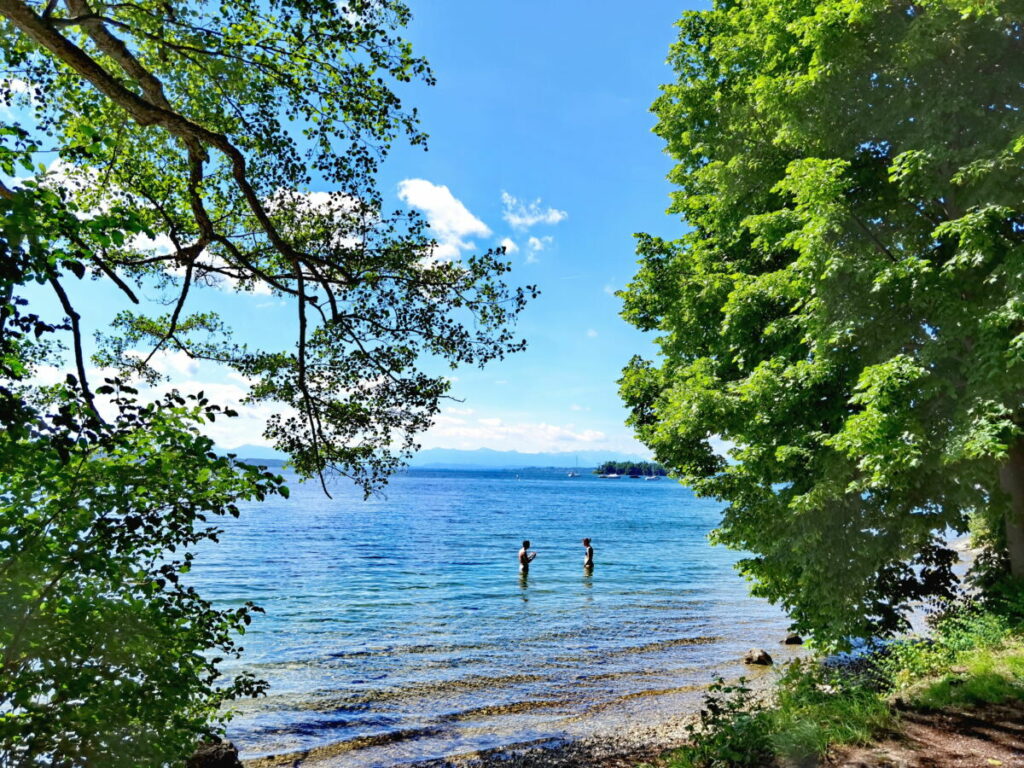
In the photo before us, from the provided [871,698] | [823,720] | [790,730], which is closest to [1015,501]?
[871,698]

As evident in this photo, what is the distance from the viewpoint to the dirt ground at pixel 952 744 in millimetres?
6016

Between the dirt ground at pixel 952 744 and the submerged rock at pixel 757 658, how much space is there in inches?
329

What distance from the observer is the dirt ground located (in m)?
6.02

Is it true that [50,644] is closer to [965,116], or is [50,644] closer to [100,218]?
[100,218]

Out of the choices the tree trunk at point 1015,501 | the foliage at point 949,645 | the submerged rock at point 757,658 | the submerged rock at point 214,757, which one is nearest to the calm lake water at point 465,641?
the submerged rock at point 757,658

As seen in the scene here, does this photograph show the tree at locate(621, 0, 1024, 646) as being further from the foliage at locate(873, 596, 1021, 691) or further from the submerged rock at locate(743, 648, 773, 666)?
the submerged rock at locate(743, 648, 773, 666)

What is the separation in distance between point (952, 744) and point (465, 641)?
12.9m

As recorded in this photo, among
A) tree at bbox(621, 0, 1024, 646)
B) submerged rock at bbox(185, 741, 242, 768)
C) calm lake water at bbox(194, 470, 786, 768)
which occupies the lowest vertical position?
calm lake water at bbox(194, 470, 786, 768)

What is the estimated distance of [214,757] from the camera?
7789 mm

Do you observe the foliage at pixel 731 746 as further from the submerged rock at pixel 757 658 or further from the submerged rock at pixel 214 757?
the submerged rock at pixel 757 658

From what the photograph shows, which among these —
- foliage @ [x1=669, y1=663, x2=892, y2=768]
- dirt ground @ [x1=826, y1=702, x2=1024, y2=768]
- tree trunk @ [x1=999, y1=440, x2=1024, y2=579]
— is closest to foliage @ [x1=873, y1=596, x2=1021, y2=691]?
tree trunk @ [x1=999, y1=440, x2=1024, y2=579]

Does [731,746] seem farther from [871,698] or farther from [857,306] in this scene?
[857,306]

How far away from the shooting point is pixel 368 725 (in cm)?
1123

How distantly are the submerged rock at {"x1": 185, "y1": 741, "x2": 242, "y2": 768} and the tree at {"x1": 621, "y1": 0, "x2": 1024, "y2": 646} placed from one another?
A: 820 centimetres
